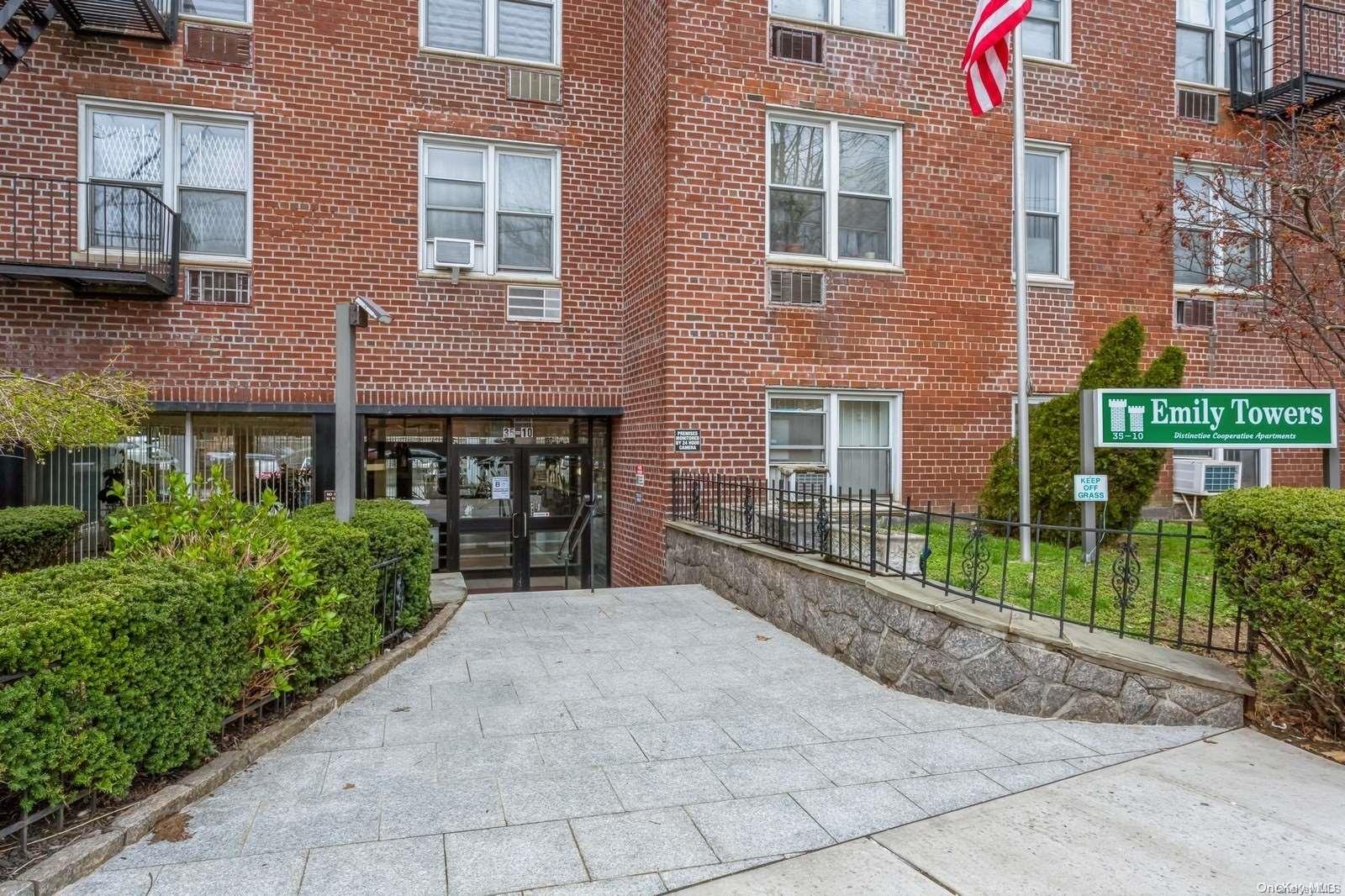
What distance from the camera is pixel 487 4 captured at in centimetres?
1100

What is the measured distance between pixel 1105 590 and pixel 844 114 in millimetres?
6751

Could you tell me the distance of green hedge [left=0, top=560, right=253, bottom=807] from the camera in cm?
307

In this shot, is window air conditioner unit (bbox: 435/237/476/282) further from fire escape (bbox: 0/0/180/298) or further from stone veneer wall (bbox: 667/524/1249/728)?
stone veneer wall (bbox: 667/524/1249/728)

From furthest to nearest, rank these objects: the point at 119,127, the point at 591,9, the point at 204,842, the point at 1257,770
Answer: the point at 591,9 < the point at 119,127 < the point at 1257,770 < the point at 204,842

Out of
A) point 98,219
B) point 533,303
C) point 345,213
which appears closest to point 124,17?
point 98,219

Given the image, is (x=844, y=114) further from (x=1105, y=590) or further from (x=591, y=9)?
(x=1105, y=590)

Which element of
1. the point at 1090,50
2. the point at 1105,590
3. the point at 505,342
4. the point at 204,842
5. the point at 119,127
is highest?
the point at 1090,50

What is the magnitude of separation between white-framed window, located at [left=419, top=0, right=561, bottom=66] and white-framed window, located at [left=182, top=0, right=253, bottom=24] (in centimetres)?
207

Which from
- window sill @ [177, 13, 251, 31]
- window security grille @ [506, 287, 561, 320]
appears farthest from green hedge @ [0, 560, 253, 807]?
window sill @ [177, 13, 251, 31]

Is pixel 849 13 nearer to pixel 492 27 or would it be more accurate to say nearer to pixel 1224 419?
pixel 492 27

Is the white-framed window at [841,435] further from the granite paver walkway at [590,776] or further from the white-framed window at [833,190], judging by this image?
the granite paver walkway at [590,776]

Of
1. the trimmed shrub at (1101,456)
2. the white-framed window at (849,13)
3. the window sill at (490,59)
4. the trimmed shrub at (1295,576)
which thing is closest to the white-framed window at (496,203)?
the window sill at (490,59)

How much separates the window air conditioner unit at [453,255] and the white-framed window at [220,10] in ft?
11.3

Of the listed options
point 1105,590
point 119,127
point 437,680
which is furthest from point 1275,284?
point 119,127
